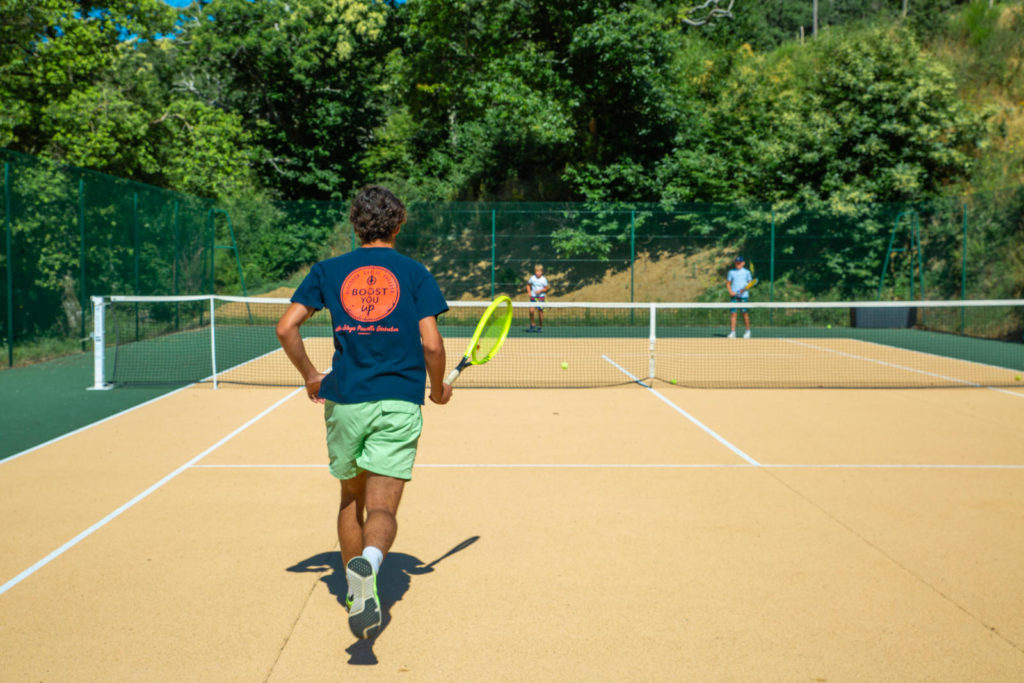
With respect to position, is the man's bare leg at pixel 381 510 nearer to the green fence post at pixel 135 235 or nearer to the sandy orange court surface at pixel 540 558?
the sandy orange court surface at pixel 540 558

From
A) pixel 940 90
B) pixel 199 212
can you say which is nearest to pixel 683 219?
pixel 940 90

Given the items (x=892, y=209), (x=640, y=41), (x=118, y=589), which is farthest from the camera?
(x=640, y=41)

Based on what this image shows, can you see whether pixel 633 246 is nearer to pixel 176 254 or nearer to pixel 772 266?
pixel 772 266

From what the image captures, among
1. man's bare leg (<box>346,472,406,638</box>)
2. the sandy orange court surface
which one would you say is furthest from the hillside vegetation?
man's bare leg (<box>346,472,406,638</box>)

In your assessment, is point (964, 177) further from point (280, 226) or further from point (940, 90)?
point (280, 226)

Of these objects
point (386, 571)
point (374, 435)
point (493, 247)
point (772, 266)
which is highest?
point (493, 247)

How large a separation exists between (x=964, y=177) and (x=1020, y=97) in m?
6.80

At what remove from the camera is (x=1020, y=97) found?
28.4 meters

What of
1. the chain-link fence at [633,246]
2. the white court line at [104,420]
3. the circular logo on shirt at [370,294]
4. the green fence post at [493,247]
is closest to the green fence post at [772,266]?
the chain-link fence at [633,246]

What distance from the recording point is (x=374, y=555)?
332 centimetres

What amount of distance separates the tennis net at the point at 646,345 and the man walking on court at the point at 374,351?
17.7 feet

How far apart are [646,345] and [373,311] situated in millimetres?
15190

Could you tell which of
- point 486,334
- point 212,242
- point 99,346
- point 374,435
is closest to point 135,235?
point 212,242

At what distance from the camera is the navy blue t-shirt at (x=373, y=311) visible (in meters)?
3.46
